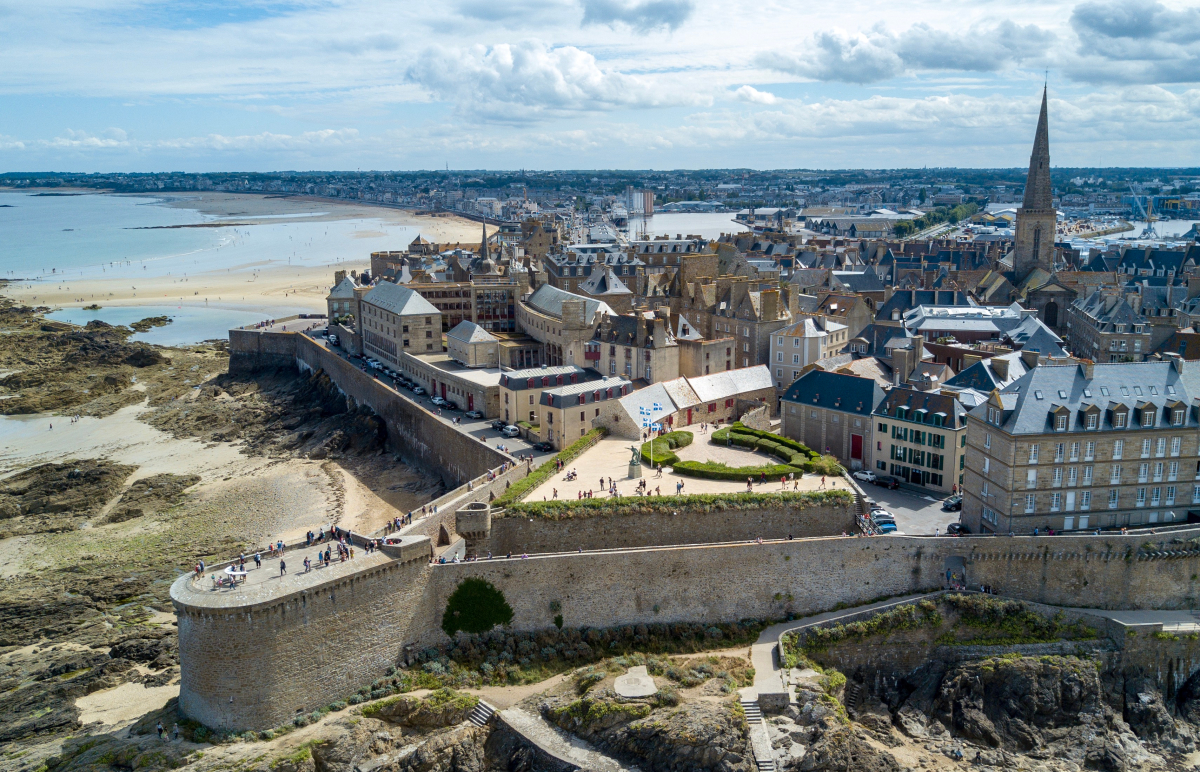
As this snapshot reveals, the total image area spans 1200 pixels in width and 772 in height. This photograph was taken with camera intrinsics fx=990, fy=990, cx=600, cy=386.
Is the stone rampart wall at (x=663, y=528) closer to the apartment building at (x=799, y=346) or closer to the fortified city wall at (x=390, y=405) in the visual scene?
the fortified city wall at (x=390, y=405)

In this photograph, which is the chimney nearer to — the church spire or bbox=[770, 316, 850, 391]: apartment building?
bbox=[770, 316, 850, 391]: apartment building

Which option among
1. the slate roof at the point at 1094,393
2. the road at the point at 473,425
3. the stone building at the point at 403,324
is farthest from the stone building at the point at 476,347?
the slate roof at the point at 1094,393

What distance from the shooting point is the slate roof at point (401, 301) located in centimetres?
6519

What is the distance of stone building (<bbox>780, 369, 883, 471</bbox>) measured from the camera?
146 ft

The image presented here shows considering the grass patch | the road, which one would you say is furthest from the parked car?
the road

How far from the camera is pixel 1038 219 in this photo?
88438 mm

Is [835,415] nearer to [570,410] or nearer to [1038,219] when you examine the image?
[570,410]

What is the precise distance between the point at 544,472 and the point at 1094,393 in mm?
21595

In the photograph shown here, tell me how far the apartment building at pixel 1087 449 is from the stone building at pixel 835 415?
6.75m

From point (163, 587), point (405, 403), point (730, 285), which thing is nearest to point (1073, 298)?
point (730, 285)

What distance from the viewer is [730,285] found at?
6306cm

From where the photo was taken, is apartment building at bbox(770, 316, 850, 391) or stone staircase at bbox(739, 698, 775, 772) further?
apartment building at bbox(770, 316, 850, 391)

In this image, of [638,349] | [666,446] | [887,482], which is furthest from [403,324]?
[887,482]

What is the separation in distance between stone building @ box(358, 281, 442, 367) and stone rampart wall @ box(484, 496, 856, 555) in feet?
99.4
